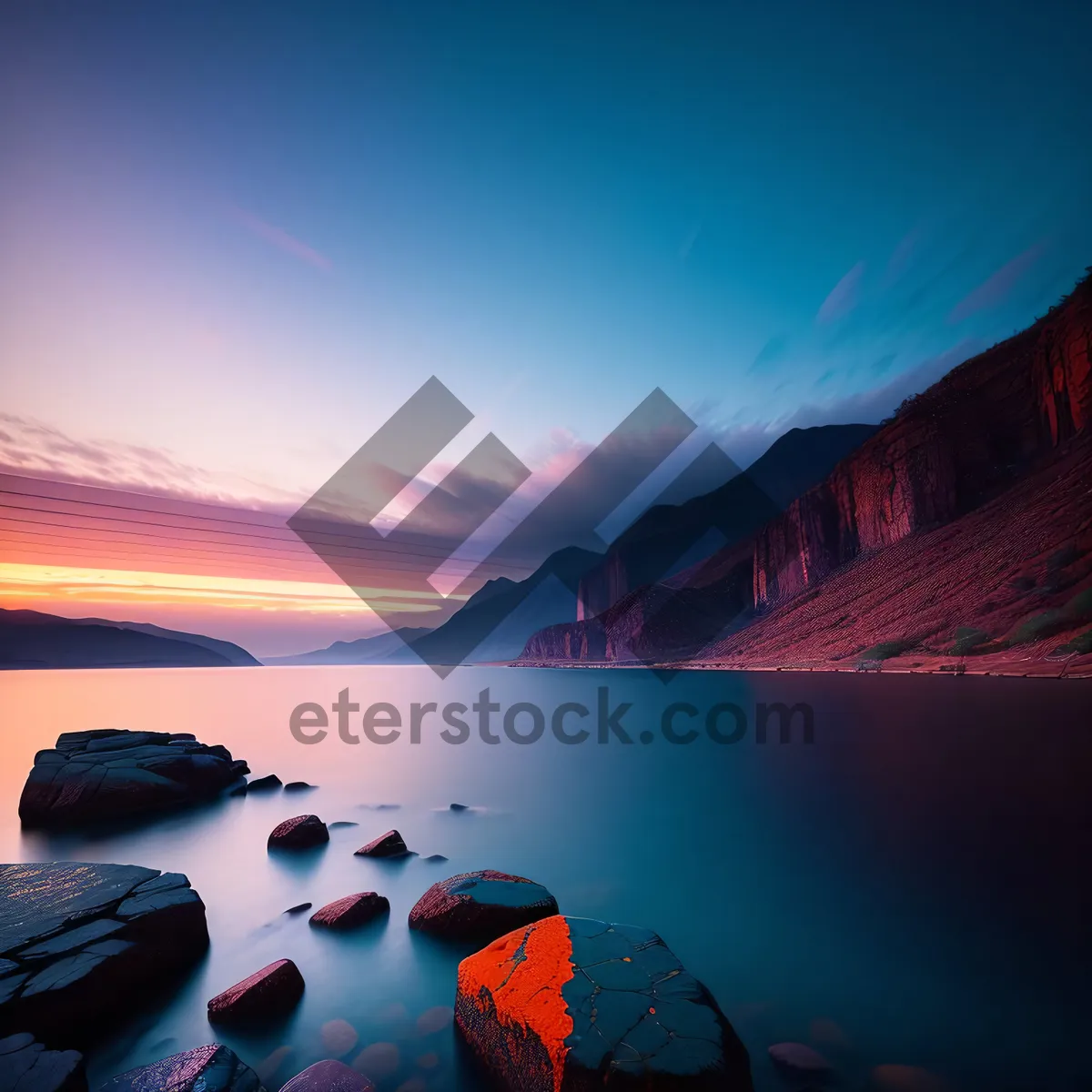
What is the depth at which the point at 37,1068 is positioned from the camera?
3.98 meters

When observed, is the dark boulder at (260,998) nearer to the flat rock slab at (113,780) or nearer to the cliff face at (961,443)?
the flat rock slab at (113,780)

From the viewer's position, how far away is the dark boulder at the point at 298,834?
12.5 meters

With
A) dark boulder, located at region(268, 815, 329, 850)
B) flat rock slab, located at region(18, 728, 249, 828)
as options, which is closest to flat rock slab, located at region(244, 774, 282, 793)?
flat rock slab, located at region(18, 728, 249, 828)

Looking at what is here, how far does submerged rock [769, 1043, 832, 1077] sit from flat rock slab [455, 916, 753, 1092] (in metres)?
1.27

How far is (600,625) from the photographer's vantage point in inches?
6983

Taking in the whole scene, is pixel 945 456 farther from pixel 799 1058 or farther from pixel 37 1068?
pixel 37 1068

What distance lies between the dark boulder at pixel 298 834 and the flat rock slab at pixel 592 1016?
8.94 meters

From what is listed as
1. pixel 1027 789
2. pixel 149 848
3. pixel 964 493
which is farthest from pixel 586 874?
pixel 964 493

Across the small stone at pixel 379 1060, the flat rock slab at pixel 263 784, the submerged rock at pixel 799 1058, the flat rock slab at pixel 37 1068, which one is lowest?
the flat rock slab at pixel 263 784

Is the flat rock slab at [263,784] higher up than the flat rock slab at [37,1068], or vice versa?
the flat rock slab at [37,1068]

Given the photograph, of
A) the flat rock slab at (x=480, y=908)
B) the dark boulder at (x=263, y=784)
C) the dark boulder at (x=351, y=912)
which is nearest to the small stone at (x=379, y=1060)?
the flat rock slab at (x=480, y=908)

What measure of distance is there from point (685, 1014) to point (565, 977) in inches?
43.1

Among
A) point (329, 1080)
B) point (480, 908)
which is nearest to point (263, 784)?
point (480, 908)

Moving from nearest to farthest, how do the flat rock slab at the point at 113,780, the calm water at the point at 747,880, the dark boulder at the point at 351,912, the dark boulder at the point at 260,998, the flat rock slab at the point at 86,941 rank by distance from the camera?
the flat rock slab at the point at 86,941, the calm water at the point at 747,880, the dark boulder at the point at 260,998, the dark boulder at the point at 351,912, the flat rock slab at the point at 113,780
